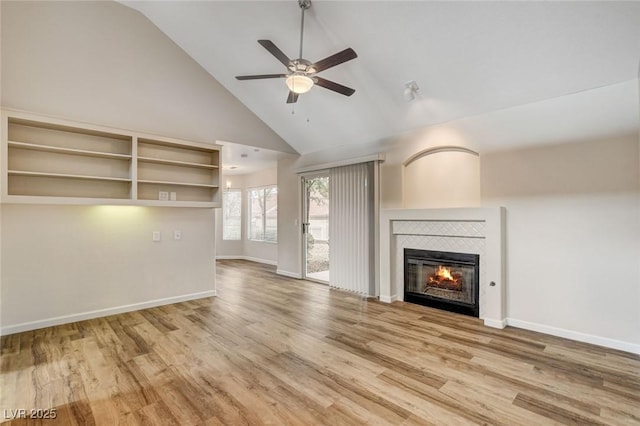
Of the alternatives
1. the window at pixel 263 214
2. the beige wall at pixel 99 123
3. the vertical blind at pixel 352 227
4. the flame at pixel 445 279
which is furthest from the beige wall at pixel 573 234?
the window at pixel 263 214

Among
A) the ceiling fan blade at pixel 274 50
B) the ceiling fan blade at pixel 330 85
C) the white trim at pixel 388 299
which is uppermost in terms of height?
the ceiling fan blade at pixel 274 50

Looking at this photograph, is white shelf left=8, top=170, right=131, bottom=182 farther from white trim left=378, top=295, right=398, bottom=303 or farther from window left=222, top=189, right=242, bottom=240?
window left=222, top=189, right=242, bottom=240

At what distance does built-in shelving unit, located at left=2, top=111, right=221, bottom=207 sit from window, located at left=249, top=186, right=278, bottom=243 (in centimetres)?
347

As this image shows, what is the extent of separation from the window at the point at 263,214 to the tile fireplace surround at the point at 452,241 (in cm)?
418

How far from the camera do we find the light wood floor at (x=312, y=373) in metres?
2.04

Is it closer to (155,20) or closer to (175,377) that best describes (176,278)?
(175,377)

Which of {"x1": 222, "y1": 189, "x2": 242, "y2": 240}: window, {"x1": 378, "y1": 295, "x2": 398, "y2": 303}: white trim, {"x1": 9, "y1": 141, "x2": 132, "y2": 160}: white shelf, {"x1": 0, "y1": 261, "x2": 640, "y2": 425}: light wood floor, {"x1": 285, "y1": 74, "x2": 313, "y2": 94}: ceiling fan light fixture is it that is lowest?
{"x1": 0, "y1": 261, "x2": 640, "y2": 425}: light wood floor

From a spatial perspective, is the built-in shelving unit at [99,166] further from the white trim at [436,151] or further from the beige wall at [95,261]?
the white trim at [436,151]

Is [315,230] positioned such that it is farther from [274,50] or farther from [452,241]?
[274,50]

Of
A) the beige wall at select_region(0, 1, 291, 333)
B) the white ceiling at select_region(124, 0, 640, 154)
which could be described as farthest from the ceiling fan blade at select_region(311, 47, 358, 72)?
the beige wall at select_region(0, 1, 291, 333)

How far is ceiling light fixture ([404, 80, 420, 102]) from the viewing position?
3.73m

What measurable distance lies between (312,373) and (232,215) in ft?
23.9

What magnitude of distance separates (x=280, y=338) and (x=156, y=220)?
2.66 meters

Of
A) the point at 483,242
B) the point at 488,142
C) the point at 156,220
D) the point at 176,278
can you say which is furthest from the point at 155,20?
the point at 483,242
